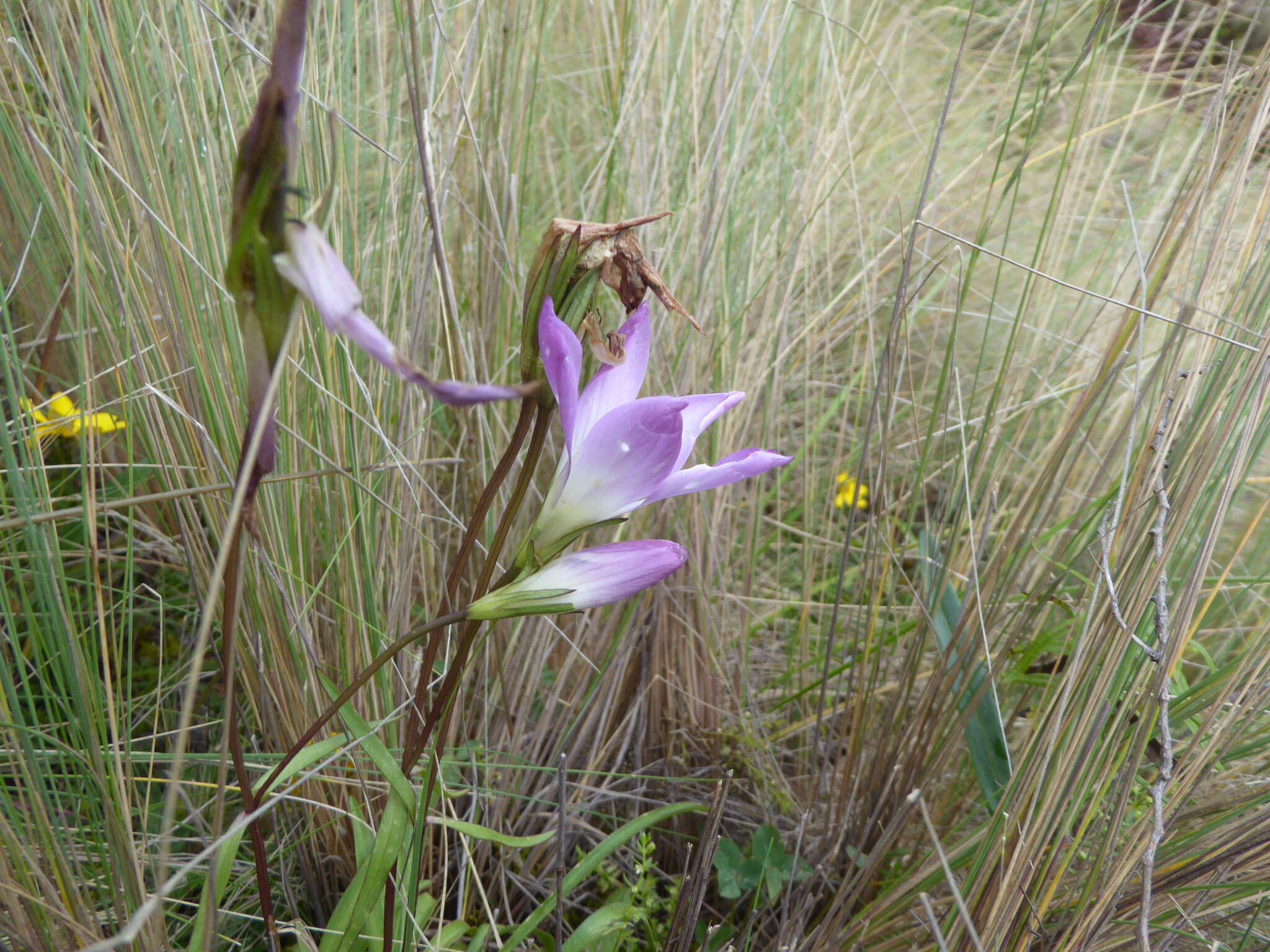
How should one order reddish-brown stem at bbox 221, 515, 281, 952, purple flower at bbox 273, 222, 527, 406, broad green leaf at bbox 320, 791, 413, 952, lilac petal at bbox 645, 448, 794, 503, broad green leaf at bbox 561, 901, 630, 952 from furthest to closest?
1. broad green leaf at bbox 561, 901, 630, 952
2. broad green leaf at bbox 320, 791, 413, 952
3. lilac petal at bbox 645, 448, 794, 503
4. reddish-brown stem at bbox 221, 515, 281, 952
5. purple flower at bbox 273, 222, 527, 406

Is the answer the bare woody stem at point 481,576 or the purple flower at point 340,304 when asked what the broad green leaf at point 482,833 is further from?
the purple flower at point 340,304

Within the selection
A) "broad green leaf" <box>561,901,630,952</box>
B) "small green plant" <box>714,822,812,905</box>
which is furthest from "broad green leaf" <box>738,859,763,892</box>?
"broad green leaf" <box>561,901,630,952</box>

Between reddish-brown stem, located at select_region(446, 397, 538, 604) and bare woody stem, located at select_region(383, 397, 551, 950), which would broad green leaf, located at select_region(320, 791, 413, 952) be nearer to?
bare woody stem, located at select_region(383, 397, 551, 950)

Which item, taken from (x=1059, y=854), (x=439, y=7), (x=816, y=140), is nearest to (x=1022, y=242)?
(x=816, y=140)

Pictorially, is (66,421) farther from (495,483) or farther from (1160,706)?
(1160,706)

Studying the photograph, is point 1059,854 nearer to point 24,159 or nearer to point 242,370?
point 242,370

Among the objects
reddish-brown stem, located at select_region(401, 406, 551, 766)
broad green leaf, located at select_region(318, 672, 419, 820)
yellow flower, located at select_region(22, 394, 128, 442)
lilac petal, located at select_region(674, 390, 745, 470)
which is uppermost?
lilac petal, located at select_region(674, 390, 745, 470)
